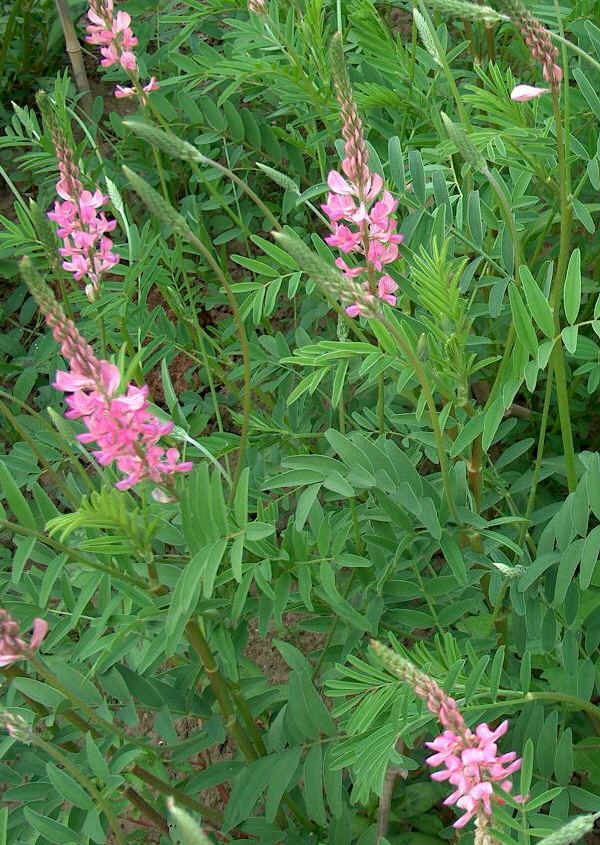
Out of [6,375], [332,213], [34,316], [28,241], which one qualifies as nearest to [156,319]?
[28,241]

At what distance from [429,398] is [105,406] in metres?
0.38

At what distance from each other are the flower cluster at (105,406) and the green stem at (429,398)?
0.27m

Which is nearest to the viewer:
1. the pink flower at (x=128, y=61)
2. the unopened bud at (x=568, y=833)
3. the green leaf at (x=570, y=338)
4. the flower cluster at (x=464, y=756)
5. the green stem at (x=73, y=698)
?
the unopened bud at (x=568, y=833)

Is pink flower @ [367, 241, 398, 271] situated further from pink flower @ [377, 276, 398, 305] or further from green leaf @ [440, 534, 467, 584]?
green leaf @ [440, 534, 467, 584]

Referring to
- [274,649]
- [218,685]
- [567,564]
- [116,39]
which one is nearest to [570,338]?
[567,564]

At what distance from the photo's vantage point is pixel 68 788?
4.23 feet

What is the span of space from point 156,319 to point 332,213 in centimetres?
99

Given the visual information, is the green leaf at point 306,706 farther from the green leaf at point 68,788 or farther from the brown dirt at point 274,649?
the brown dirt at point 274,649

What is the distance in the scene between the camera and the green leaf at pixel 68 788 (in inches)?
50.4

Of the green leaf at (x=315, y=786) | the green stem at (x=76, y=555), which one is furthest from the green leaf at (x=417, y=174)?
the green leaf at (x=315, y=786)

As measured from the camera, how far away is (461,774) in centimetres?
Result: 96

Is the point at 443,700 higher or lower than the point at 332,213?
lower

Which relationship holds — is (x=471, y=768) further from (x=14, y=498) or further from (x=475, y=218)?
(x=475, y=218)

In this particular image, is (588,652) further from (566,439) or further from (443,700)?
(443,700)
